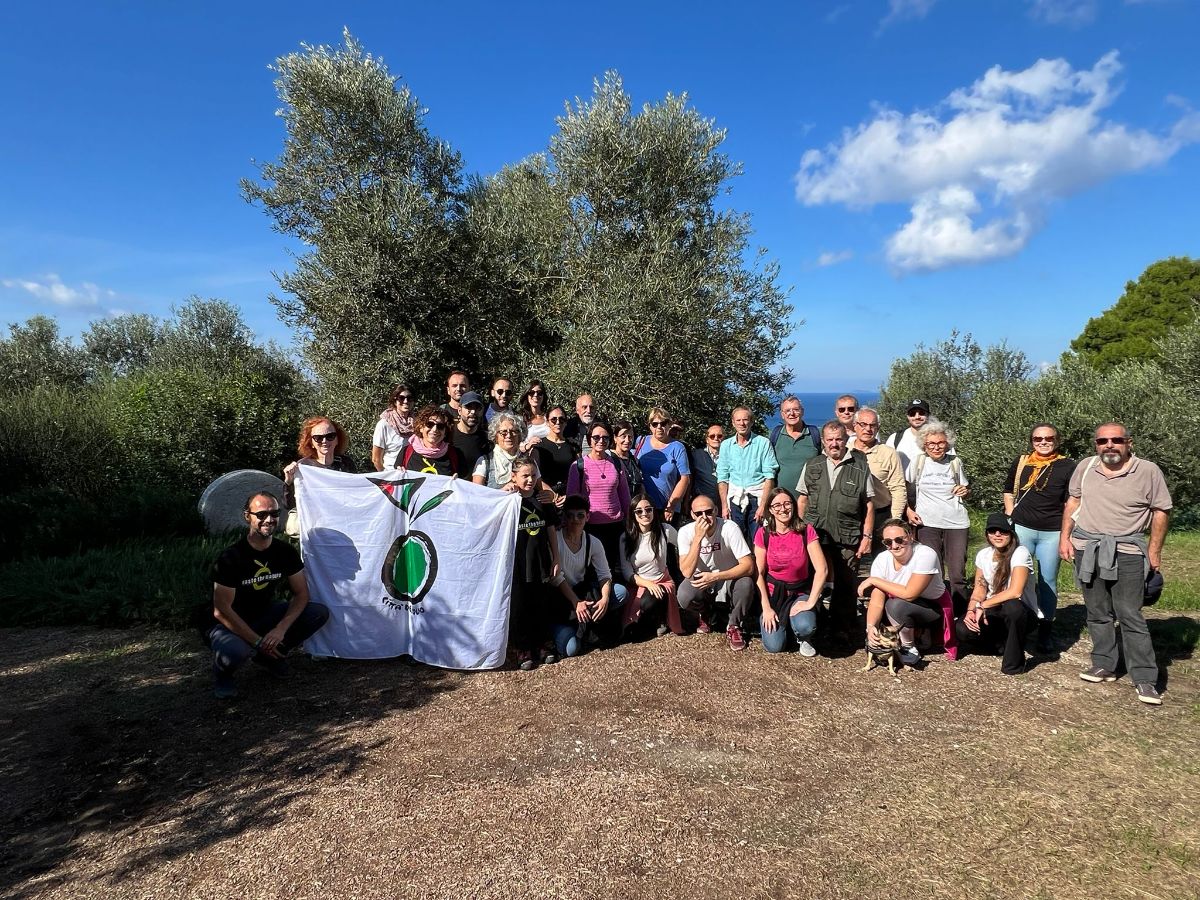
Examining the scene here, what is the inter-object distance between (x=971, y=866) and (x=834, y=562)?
327 cm

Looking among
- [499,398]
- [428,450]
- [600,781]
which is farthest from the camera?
[499,398]

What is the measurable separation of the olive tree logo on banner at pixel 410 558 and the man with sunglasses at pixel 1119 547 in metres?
5.07

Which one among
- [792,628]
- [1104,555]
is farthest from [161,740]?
[1104,555]

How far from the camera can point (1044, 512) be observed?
6.04m

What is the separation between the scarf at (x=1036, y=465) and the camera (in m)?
6.11

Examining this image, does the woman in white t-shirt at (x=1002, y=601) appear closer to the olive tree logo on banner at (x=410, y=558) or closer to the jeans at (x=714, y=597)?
the jeans at (x=714, y=597)

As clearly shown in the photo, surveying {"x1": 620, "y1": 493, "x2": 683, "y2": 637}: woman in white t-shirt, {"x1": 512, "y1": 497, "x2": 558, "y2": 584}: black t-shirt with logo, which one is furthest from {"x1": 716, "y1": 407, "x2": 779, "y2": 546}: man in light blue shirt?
{"x1": 512, "y1": 497, "x2": 558, "y2": 584}: black t-shirt with logo

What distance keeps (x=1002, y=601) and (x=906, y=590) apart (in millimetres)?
782

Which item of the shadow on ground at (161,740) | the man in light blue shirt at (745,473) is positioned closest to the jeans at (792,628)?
the man in light blue shirt at (745,473)

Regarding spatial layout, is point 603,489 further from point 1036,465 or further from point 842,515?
point 1036,465

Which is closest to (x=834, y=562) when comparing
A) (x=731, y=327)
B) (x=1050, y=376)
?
(x=731, y=327)

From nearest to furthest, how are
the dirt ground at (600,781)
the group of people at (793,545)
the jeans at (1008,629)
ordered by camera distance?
the dirt ground at (600,781) → the group of people at (793,545) → the jeans at (1008,629)

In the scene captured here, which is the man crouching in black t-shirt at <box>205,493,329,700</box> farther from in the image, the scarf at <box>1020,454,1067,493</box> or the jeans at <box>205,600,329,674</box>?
the scarf at <box>1020,454,1067,493</box>

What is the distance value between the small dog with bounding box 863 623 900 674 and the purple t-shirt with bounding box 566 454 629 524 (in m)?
2.40
